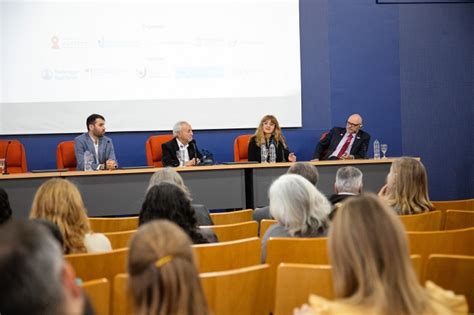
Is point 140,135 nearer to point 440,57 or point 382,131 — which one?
point 382,131

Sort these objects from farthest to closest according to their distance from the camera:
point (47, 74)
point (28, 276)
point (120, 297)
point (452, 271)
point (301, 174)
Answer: point (47, 74), point (301, 174), point (452, 271), point (120, 297), point (28, 276)

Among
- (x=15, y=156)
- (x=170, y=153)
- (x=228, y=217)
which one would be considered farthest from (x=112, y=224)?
(x=15, y=156)

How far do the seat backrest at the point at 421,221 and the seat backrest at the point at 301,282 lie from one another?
1419mm

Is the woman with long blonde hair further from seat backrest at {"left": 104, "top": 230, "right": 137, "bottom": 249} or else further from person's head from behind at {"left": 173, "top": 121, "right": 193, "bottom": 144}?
seat backrest at {"left": 104, "top": 230, "right": 137, "bottom": 249}

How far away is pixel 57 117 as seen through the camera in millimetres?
7816

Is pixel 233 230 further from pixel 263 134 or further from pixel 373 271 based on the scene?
pixel 263 134

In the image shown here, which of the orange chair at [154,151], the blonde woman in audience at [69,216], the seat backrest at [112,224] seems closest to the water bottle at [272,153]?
the orange chair at [154,151]

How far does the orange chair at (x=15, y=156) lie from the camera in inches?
283

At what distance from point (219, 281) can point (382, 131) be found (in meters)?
6.99

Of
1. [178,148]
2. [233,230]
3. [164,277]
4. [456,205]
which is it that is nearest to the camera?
[164,277]

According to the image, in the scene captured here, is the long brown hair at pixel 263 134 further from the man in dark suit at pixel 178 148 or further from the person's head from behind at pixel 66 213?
the person's head from behind at pixel 66 213

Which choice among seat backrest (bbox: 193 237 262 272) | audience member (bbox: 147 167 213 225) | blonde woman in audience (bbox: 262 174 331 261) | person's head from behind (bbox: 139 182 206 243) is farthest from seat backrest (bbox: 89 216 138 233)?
seat backrest (bbox: 193 237 262 272)

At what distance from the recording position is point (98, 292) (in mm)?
1995

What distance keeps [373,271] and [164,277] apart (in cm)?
52
